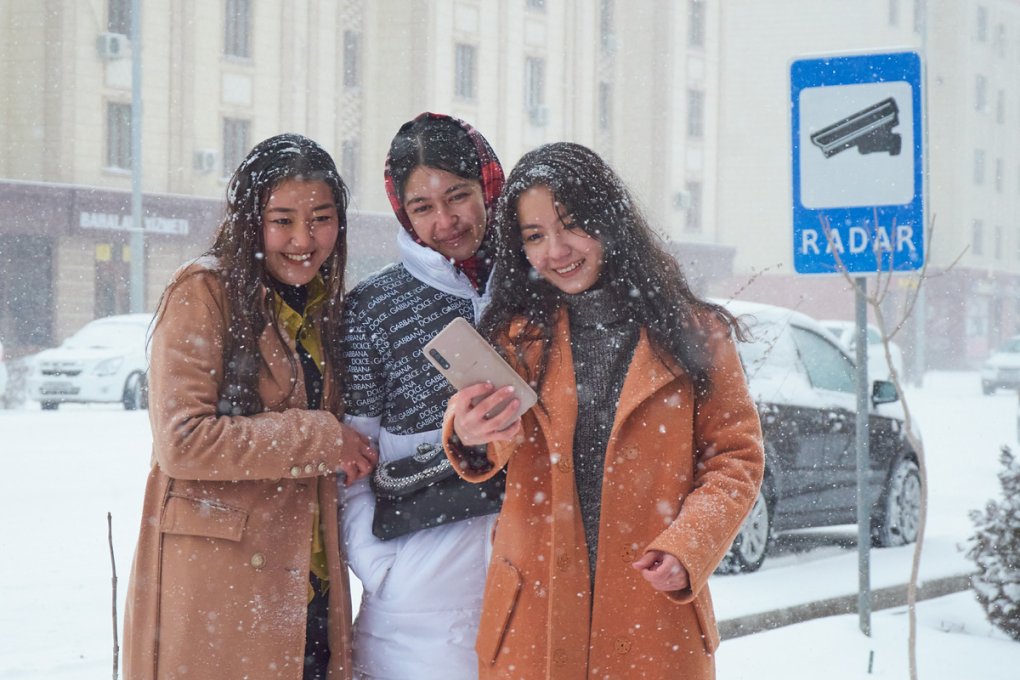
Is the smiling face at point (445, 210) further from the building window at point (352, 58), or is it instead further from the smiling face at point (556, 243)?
the building window at point (352, 58)

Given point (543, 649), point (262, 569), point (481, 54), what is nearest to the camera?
point (543, 649)

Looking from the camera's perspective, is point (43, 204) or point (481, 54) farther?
point (481, 54)

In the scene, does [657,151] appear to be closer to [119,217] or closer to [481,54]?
[481,54]

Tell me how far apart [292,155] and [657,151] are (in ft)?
130

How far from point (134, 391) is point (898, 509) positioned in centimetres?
1227

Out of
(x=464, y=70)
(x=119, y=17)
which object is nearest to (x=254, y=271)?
(x=119, y=17)

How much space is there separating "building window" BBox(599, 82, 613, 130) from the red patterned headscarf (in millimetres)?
37753

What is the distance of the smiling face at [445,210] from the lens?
9.32ft

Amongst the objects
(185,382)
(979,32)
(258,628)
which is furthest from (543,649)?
(979,32)

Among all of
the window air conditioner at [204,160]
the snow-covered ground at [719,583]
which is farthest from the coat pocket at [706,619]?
the window air conditioner at [204,160]

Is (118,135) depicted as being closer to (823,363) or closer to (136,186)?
(136,186)

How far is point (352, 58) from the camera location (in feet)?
109

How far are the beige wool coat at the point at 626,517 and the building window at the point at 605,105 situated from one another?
38.3 m

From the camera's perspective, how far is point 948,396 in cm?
2988
